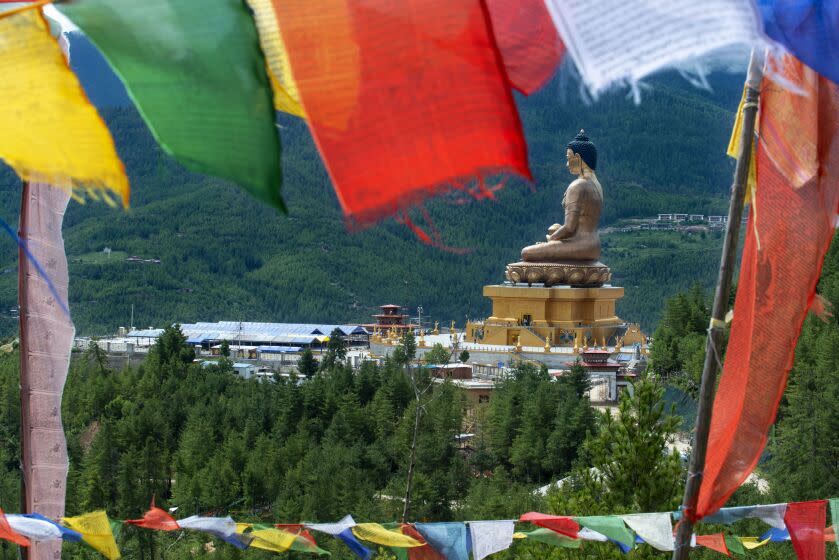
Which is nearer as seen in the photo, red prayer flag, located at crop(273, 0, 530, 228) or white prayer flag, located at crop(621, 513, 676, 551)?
red prayer flag, located at crop(273, 0, 530, 228)

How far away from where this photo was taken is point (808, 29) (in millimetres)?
3396

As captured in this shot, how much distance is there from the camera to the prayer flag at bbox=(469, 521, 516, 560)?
7.66 meters

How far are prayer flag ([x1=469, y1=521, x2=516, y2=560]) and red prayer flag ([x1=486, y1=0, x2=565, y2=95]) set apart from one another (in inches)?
186

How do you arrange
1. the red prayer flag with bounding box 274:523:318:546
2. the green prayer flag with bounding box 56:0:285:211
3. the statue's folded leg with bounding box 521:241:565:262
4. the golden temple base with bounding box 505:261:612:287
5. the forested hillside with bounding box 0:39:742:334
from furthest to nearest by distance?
the forested hillside with bounding box 0:39:742:334 → the statue's folded leg with bounding box 521:241:565:262 → the golden temple base with bounding box 505:261:612:287 → the red prayer flag with bounding box 274:523:318:546 → the green prayer flag with bounding box 56:0:285:211

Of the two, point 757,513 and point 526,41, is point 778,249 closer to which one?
point 526,41

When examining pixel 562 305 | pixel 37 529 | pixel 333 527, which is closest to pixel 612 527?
pixel 333 527

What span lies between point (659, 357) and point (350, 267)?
34.9 meters

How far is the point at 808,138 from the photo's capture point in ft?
12.9

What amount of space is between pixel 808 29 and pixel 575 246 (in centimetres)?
2365

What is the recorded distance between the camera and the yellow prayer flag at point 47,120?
9.98 feet

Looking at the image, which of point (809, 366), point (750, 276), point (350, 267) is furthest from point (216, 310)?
point (750, 276)

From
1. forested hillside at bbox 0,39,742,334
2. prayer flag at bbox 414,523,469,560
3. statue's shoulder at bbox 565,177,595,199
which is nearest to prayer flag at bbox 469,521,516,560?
prayer flag at bbox 414,523,469,560

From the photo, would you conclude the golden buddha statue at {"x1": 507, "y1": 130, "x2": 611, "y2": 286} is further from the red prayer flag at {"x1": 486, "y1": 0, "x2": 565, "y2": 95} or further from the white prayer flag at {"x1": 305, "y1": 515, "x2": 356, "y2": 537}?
the red prayer flag at {"x1": 486, "y1": 0, "x2": 565, "y2": 95}

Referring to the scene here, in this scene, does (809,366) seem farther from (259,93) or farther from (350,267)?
(350,267)
